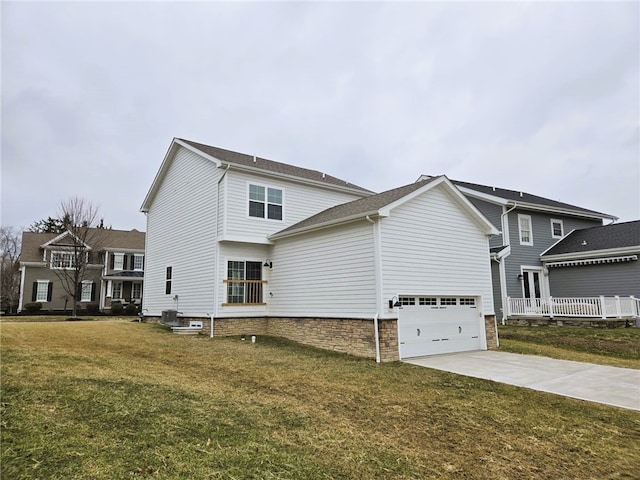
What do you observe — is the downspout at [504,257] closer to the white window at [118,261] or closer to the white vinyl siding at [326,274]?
the white vinyl siding at [326,274]

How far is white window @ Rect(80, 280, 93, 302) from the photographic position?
31500mm

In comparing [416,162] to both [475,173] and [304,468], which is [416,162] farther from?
[304,468]

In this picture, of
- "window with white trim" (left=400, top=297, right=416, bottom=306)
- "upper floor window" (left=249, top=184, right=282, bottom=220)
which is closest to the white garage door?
"window with white trim" (left=400, top=297, right=416, bottom=306)

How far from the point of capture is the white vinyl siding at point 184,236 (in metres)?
14.5

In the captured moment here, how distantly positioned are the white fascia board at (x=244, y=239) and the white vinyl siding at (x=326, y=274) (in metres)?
0.47

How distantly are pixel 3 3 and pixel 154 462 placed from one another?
7966 millimetres

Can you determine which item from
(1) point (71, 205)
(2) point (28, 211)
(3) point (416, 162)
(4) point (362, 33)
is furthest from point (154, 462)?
(2) point (28, 211)

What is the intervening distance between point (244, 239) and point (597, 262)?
17.4 meters

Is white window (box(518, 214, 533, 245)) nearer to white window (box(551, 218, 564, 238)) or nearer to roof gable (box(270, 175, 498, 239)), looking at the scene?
white window (box(551, 218, 564, 238))

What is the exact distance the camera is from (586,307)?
16.6 m

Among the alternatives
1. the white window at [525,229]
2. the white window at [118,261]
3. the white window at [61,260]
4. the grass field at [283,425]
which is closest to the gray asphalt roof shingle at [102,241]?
the white window at [118,261]

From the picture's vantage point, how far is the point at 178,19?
11844 mm

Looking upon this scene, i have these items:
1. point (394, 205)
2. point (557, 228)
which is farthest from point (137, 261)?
point (557, 228)

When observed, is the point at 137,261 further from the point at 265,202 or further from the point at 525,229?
the point at 525,229
